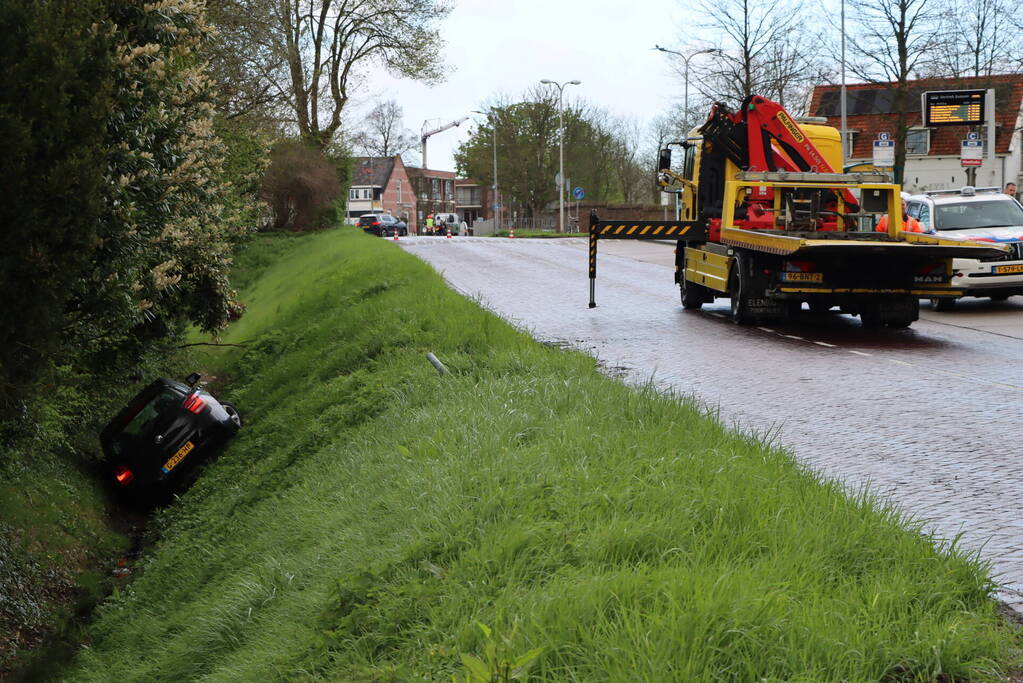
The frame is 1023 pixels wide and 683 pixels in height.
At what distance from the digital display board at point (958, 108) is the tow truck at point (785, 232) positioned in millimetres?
12862

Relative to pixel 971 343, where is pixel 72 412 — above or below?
below

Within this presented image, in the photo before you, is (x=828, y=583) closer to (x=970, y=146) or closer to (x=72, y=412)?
(x=72, y=412)

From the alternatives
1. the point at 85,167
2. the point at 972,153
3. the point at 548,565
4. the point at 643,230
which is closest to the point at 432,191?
the point at 972,153

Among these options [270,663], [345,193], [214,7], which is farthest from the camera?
[345,193]

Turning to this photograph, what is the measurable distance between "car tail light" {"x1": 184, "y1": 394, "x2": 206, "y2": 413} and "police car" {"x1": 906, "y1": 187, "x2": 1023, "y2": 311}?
12.0 meters

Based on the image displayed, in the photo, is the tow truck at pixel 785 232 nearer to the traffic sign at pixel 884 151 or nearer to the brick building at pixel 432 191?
the traffic sign at pixel 884 151

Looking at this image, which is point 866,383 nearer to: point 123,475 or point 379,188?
point 123,475

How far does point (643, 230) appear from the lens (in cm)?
1806

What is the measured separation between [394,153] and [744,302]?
10431cm

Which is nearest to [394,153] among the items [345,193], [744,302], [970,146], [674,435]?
[345,193]

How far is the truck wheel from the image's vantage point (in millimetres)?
15297

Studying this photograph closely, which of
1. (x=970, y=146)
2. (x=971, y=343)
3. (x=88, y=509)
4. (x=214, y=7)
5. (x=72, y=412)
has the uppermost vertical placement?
(x=214, y=7)

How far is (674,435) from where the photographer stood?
653cm

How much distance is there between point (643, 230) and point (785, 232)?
306cm
